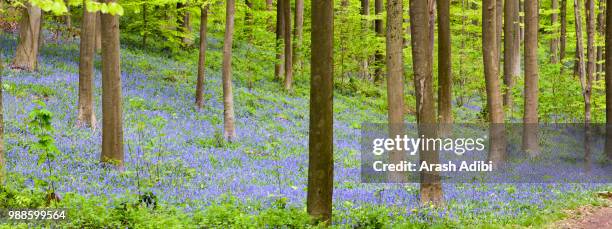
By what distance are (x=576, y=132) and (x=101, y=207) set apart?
25.9m

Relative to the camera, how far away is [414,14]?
9.83 m

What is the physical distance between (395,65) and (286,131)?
9256mm

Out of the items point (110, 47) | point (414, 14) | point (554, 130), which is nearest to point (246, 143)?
point (110, 47)

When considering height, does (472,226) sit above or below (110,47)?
below

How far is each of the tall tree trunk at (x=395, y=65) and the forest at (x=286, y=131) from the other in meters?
0.04

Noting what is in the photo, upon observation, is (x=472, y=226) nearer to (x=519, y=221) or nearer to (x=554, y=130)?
(x=519, y=221)

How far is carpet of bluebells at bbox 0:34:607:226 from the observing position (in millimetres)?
10227

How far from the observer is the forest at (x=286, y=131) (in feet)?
26.5

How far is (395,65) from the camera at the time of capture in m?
12.2

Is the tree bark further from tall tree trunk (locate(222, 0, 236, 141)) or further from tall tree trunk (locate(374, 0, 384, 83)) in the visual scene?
tall tree trunk (locate(222, 0, 236, 141))

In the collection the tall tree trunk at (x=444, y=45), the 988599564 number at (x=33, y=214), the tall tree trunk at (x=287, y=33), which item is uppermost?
the tall tree trunk at (x=287, y=33)

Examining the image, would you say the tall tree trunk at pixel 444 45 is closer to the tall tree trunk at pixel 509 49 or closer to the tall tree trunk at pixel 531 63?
the tall tree trunk at pixel 531 63

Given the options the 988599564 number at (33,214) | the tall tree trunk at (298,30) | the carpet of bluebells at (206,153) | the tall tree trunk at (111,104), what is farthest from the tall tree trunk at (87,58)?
the tall tree trunk at (298,30)

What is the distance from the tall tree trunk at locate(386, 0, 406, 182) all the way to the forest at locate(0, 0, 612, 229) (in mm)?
36
